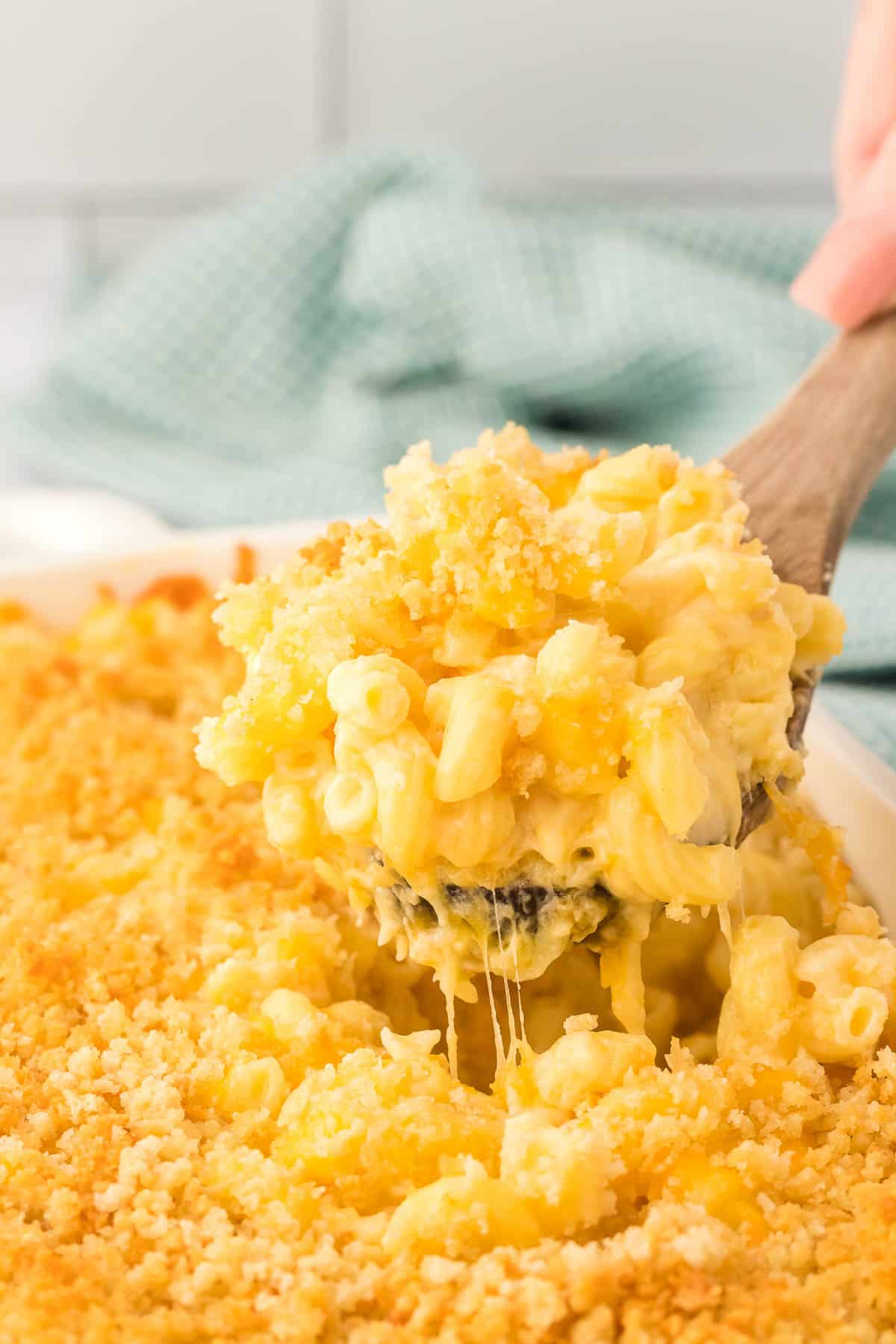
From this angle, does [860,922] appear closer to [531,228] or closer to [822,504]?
[822,504]

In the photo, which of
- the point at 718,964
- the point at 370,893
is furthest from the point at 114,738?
the point at 718,964

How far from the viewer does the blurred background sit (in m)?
2.95

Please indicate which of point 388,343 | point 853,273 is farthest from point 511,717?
point 388,343

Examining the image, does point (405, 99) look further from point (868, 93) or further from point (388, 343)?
point (868, 93)

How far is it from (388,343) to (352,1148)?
1.65 m

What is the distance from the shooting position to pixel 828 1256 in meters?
0.85

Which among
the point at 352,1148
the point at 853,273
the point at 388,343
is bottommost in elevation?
the point at 352,1148

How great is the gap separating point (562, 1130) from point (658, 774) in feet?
0.73

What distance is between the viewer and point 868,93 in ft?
4.86

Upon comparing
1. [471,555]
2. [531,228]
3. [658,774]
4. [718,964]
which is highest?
[531,228]

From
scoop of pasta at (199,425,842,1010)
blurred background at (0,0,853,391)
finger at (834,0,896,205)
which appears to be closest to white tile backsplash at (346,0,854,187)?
blurred background at (0,0,853,391)

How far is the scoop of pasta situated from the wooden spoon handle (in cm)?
16

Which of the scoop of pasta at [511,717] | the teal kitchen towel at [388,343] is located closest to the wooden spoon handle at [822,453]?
the scoop of pasta at [511,717]

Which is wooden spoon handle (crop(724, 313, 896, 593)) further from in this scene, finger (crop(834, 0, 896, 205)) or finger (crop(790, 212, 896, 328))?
finger (crop(834, 0, 896, 205))
